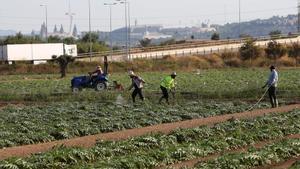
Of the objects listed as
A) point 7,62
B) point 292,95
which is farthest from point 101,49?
point 292,95

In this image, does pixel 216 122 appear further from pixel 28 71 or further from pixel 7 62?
pixel 7 62

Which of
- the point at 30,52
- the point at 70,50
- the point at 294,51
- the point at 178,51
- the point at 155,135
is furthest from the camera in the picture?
the point at 178,51

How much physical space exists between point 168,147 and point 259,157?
2612 millimetres

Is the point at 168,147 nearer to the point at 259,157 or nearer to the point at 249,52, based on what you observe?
the point at 259,157

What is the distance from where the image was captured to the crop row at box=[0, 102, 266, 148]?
837 inches

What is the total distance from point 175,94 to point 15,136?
62.0ft

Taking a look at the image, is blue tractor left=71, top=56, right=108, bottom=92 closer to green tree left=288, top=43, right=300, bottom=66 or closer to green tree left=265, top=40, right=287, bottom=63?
green tree left=265, top=40, right=287, bottom=63

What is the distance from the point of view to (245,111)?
97.3ft

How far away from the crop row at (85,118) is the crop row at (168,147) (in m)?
3.22

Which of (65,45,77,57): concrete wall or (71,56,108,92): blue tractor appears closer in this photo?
(71,56,108,92): blue tractor

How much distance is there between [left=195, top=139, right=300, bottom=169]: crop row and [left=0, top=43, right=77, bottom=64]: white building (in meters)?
75.5

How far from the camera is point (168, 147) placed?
58.4ft

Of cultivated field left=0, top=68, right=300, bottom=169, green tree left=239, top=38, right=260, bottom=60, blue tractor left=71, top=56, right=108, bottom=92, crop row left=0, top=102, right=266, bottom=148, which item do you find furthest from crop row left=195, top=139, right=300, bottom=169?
green tree left=239, top=38, right=260, bottom=60

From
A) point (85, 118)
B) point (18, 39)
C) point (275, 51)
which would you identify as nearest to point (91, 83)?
point (85, 118)
